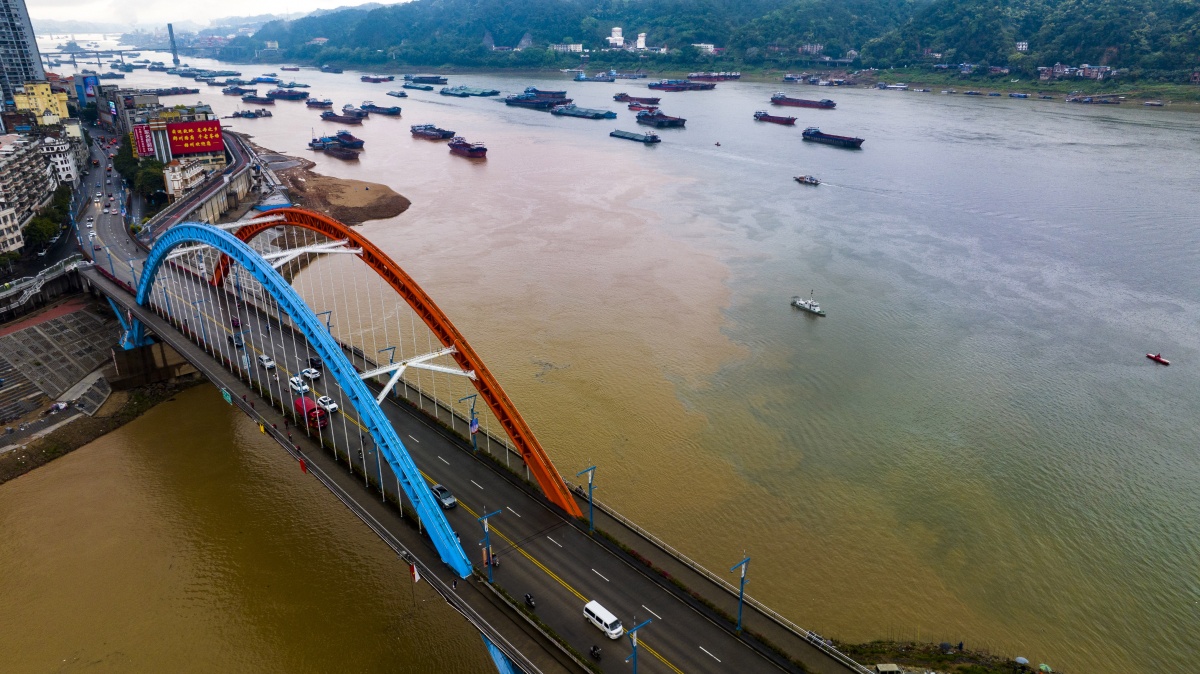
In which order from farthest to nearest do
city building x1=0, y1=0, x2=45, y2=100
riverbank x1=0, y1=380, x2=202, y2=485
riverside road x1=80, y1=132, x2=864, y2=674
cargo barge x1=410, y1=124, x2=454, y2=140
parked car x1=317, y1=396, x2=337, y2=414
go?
cargo barge x1=410, y1=124, x2=454, y2=140 < city building x1=0, y1=0, x2=45, y2=100 < riverbank x1=0, y1=380, x2=202, y2=485 < parked car x1=317, y1=396, x2=337, y2=414 < riverside road x1=80, y1=132, x2=864, y2=674

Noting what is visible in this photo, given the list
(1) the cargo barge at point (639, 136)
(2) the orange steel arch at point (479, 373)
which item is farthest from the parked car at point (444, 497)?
(1) the cargo barge at point (639, 136)

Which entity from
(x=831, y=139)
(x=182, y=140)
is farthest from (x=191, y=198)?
(x=831, y=139)

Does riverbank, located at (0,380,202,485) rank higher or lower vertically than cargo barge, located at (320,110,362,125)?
lower

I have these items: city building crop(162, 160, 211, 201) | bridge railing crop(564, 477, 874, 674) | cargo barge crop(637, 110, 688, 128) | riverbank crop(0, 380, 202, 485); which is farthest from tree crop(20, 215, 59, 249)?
cargo barge crop(637, 110, 688, 128)

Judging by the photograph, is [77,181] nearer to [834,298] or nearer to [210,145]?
[210,145]

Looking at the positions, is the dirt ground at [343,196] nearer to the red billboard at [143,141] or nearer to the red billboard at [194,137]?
the red billboard at [194,137]

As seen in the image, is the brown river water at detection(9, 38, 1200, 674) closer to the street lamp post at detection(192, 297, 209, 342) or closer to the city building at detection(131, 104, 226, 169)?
the street lamp post at detection(192, 297, 209, 342)

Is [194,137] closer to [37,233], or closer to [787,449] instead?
[37,233]
